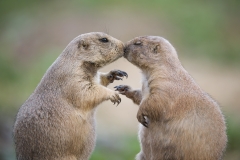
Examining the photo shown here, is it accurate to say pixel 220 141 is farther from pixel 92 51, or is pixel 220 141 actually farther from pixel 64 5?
pixel 64 5

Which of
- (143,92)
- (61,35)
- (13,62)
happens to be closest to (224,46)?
(61,35)

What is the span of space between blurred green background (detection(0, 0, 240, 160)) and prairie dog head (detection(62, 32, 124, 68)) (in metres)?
6.40

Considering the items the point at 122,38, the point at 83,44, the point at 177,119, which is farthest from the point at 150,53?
the point at 122,38

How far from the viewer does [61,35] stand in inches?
919

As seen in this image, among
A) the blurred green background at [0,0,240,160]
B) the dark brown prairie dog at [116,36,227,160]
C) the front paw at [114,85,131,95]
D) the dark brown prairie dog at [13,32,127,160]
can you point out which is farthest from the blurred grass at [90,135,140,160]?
the dark brown prairie dog at [116,36,227,160]

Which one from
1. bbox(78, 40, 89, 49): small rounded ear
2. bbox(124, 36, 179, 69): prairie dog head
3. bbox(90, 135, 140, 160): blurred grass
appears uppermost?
bbox(78, 40, 89, 49): small rounded ear

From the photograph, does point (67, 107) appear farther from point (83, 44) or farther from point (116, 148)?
point (116, 148)

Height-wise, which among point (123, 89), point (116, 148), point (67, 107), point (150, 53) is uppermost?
point (150, 53)

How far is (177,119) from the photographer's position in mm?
7848

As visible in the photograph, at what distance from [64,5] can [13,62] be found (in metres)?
6.72

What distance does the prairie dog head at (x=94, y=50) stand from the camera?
8.38 m

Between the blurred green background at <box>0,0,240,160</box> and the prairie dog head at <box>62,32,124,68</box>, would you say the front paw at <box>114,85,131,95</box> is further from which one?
the blurred green background at <box>0,0,240,160</box>

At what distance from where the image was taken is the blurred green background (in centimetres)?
1731

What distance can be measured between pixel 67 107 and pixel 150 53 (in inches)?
57.9
